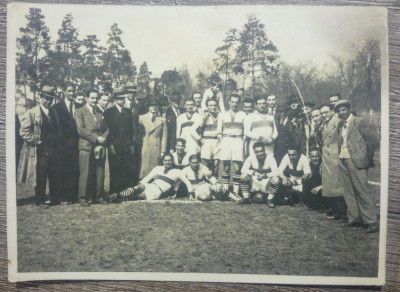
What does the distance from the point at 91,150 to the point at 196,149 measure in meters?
0.59

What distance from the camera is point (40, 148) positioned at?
202 centimetres

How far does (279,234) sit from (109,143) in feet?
3.55

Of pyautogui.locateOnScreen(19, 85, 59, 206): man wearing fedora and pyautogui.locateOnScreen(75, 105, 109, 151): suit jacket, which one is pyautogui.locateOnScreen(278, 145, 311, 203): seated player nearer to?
pyautogui.locateOnScreen(75, 105, 109, 151): suit jacket

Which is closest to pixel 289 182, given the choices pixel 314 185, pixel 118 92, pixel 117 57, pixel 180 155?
pixel 314 185

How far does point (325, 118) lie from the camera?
79.8 inches

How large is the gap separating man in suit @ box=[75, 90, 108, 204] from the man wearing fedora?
0.15 meters

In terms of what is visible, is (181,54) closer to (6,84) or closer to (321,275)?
(6,84)

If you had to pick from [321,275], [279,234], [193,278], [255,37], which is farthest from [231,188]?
[255,37]

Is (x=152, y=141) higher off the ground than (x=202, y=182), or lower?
higher

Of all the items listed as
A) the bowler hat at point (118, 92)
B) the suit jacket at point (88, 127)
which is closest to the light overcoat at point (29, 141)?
the suit jacket at point (88, 127)

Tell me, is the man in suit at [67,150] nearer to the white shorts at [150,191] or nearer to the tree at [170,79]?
the white shorts at [150,191]

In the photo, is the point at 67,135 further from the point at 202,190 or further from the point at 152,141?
the point at 202,190

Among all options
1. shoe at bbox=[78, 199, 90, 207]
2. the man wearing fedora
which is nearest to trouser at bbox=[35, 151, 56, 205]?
the man wearing fedora

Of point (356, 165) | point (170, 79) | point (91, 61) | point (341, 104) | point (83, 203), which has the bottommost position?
point (83, 203)
